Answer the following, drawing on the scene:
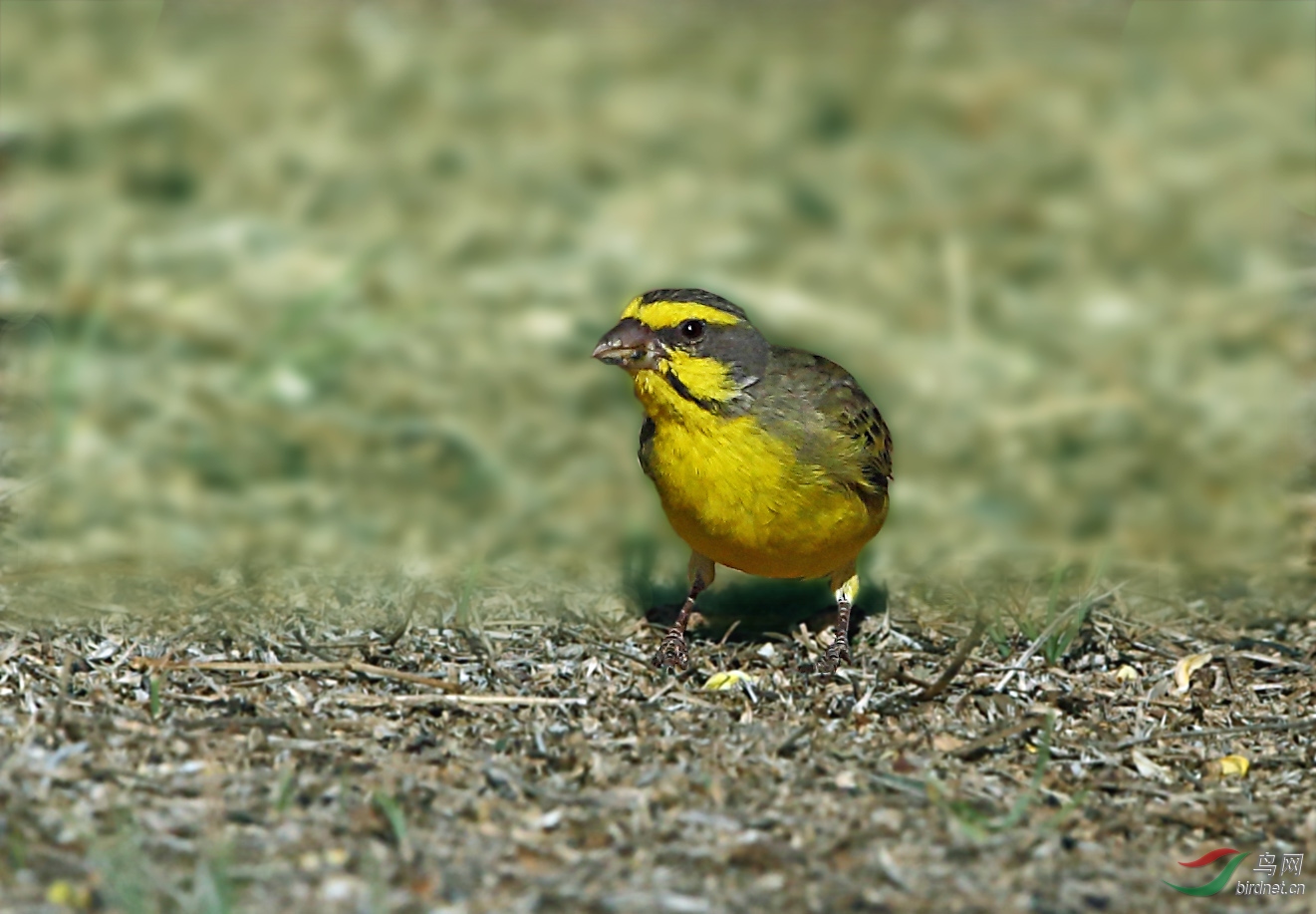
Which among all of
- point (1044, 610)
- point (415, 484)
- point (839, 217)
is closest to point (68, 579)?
point (415, 484)

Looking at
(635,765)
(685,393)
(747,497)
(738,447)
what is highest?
(685,393)

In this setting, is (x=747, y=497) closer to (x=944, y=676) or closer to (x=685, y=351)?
(x=685, y=351)

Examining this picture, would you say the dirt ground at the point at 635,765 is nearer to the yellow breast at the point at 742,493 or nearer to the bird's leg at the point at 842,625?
the bird's leg at the point at 842,625

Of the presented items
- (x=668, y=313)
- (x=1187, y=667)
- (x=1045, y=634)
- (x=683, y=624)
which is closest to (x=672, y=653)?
(x=683, y=624)

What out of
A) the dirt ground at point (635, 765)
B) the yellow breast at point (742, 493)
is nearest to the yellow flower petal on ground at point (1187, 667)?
the dirt ground at point (635, 765)

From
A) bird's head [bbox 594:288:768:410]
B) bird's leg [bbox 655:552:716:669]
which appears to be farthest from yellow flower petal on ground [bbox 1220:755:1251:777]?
bird's head [bbox 594:288:768:410]

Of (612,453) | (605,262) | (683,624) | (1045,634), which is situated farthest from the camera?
(605,262)

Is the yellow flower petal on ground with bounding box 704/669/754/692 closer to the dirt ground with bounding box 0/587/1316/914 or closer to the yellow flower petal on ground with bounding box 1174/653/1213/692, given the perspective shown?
the dirt ground with bounding box 0/587/1316/914
